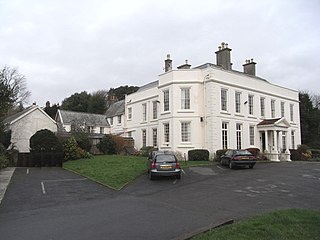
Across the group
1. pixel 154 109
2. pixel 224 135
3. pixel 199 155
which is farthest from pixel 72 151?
pixel 224 135

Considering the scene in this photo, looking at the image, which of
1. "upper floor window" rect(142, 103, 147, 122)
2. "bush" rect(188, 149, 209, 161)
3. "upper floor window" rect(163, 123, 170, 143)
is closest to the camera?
"bush" rect(188, 149, 209, 161)

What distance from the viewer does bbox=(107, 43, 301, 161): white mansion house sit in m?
29.6

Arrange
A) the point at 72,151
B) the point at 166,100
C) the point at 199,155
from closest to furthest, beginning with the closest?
1. the point at 199,155
2. the point at 72,151
3. the point at 166,100

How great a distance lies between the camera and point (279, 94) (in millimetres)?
37562

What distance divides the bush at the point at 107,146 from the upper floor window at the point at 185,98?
415 inches

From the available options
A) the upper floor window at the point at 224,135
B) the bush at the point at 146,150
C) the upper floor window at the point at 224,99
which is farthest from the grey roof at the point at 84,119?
the upper floor window at the point at 224,135

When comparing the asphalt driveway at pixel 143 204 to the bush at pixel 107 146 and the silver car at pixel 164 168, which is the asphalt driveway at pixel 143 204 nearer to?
the silver car at pixel 164 168

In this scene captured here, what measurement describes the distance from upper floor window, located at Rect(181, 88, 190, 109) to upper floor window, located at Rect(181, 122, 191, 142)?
5.59 ft

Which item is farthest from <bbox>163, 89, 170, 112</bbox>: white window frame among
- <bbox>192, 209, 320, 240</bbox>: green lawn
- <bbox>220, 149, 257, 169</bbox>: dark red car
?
<bbox>192, 209, 320, 240</bbox>: green lawn

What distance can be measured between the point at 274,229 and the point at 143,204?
18.3 feet

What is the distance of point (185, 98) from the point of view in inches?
1198

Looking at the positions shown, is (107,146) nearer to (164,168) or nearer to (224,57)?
(224,57)

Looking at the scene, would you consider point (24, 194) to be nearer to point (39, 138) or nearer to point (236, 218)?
point (236, 218)

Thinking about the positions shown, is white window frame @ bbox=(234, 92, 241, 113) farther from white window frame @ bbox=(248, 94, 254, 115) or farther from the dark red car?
the dark red car
